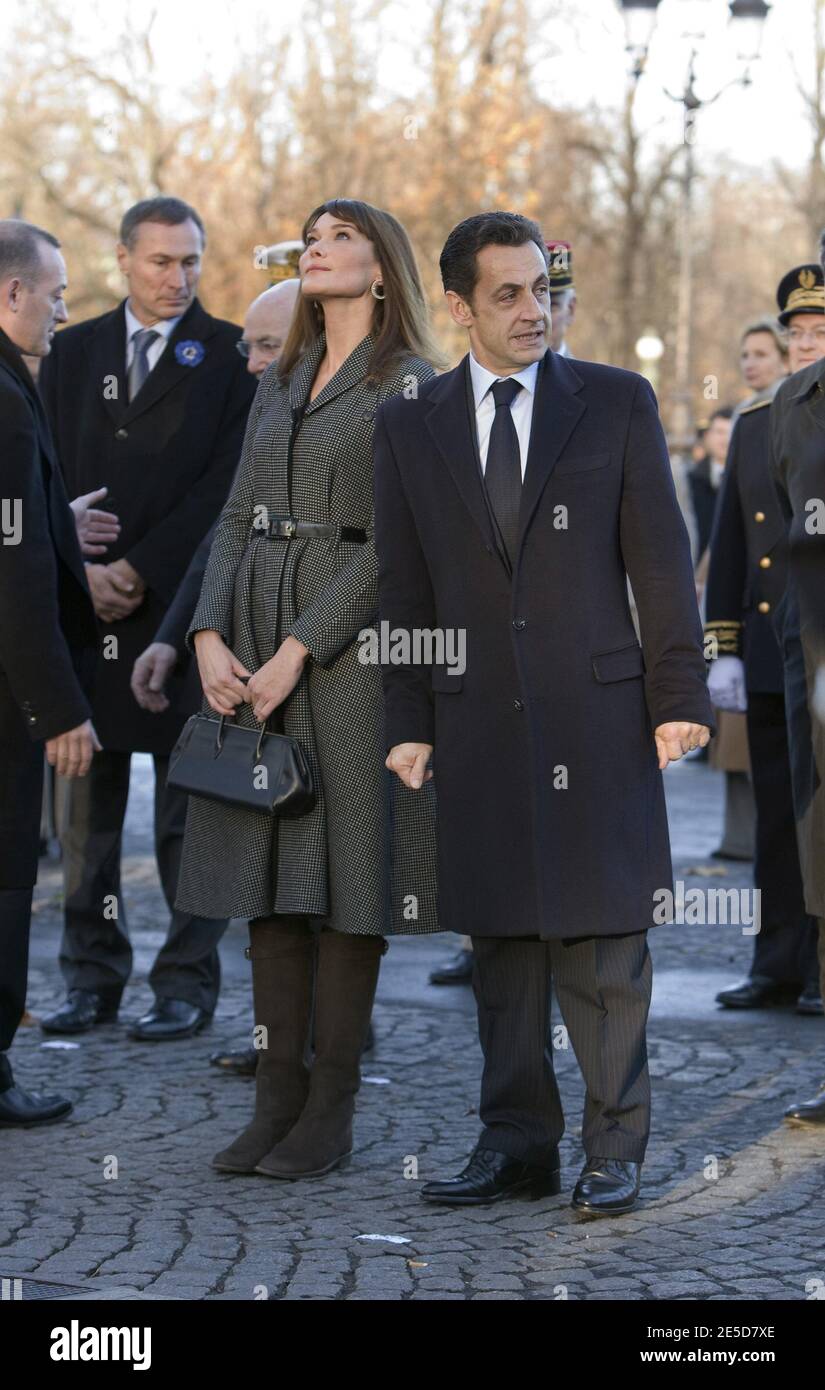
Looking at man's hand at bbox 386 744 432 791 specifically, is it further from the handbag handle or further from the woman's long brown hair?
the woman's long brown hair

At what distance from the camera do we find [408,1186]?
4.97 m

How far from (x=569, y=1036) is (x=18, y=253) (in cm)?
257

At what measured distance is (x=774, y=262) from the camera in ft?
163

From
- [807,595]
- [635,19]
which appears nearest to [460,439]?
[807,595]

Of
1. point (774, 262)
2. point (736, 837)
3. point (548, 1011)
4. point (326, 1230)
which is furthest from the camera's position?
point (774, 262)

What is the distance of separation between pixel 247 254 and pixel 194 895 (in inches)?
919

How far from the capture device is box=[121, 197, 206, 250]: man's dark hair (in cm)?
680

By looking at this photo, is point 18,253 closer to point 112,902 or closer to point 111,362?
point 111,362

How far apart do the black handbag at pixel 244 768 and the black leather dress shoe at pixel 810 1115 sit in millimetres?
1539

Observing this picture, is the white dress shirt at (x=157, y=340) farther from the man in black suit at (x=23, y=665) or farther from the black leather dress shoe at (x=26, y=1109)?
the black leather dress shoe at (x=26, y=1109)

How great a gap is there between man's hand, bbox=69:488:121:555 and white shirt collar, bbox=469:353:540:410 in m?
2.16

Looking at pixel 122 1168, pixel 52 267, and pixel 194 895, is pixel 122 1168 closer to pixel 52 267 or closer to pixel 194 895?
pixel 194 895

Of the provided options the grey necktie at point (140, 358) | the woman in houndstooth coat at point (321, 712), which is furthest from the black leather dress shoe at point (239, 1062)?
the grey necktie at point (140, 358)
